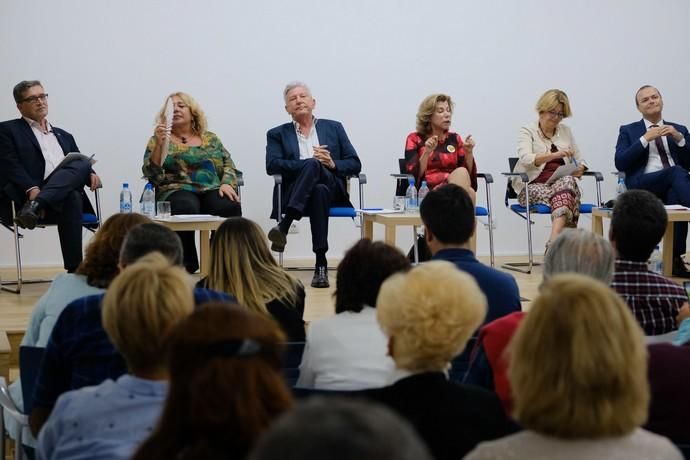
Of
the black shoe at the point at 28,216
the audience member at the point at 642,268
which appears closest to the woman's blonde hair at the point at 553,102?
the black shoe at the point at 28,216

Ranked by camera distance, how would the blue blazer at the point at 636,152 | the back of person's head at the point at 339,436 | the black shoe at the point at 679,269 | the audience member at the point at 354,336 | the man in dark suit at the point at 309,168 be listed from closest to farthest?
the back of person's head at the point at 339,436
the audience member at the point at 354,336
the man in dark suit at the point at 309,168
the black shoe at the point at 679,269
the blue blazer at the point at 636,152

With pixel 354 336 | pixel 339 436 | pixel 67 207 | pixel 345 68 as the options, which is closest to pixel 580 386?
pixel 339 436

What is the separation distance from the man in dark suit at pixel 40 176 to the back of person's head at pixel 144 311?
3617mm

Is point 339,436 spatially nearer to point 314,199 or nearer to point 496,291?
point 496,291

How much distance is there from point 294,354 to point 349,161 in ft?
11.6

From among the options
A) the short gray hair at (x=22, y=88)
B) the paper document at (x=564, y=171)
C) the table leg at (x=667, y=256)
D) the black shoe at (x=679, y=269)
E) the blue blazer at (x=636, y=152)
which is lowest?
the black shoe at (x=679, y=269)

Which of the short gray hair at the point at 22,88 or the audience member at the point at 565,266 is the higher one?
the short gray hair at the point at 22,88

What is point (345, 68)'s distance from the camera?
7.25m

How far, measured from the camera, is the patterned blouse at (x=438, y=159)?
20.0ft

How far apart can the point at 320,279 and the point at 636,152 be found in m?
2.32

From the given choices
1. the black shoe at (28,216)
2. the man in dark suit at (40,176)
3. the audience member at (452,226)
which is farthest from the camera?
the man in dark suit at (40,176)

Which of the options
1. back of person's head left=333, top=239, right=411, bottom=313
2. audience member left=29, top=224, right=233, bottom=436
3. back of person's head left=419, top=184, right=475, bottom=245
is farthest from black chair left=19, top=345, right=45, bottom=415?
back of person's head left=419, top=184, right=475, bottom=245

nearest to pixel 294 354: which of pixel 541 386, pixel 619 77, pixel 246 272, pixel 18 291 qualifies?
pixel 246 272

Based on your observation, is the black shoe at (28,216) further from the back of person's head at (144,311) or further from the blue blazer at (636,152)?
the blue blazer at (636,152)
